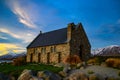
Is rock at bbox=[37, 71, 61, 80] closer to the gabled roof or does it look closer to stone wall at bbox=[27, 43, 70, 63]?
stone wall at bbox=[27, 43, 70, 63]

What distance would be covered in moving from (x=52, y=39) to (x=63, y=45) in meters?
7.38

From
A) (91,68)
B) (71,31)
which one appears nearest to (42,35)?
(71,31)

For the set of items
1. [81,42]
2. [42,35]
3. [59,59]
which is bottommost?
[59,59]

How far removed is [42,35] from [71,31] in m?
19.9

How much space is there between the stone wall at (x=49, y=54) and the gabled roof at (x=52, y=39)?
4.12ft

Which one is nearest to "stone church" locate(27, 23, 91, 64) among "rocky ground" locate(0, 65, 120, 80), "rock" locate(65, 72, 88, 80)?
"rocky ground" locate(0, 65, 120, 80)

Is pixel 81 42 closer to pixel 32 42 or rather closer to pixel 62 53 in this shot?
pixel 62 53

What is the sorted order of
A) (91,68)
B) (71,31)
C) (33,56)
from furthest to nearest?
(33,56) < (71,31) < (91,68)

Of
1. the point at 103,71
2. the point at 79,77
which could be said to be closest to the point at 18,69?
the point at 79,77

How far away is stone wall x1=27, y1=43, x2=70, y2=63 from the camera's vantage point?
49.7m

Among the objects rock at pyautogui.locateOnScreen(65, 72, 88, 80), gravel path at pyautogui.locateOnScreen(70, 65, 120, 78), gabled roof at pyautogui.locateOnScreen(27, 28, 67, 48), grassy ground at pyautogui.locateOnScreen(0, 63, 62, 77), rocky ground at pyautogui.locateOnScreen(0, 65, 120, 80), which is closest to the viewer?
rocky ground at pyautogui.locateOnScreen(0, 65, 120, 80)

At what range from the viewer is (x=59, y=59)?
169 ft

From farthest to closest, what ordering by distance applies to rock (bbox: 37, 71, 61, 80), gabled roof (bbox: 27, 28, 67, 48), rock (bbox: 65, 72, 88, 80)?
gabled roof (bbox: 27, 28, 67, 48) < rock (bbox: 65, 72, 88, 80) < rock (bbox: 37, 71, 61, 80)

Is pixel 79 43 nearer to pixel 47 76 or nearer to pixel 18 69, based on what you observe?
pixel 18 69
